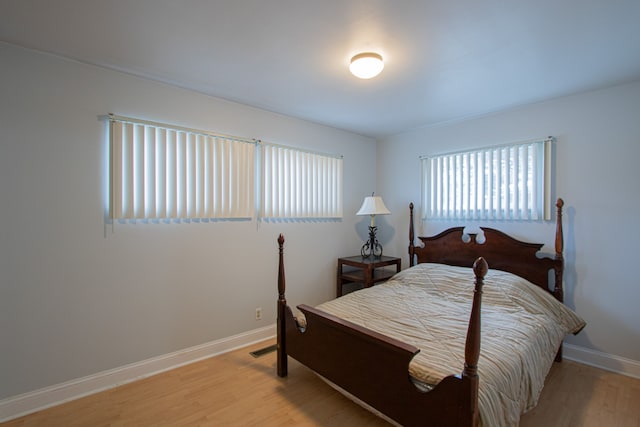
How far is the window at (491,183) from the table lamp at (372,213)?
1.92 ft

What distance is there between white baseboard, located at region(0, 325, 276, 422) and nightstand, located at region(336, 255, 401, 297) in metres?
1.32

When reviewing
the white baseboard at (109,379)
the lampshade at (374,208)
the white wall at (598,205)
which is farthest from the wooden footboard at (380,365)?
the white wall at (598,205)

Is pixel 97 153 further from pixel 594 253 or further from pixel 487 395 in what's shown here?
pixel 594 253

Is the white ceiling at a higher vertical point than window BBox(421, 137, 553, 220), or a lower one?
higher

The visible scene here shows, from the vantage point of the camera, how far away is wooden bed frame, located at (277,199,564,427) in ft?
4.41

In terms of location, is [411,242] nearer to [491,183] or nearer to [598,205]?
[491,183]

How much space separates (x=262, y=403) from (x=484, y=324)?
1693mm

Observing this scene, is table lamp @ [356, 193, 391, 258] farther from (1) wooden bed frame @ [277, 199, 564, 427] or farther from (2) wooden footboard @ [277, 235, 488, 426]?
(2) wooden footboard @ [277, 235, 488, 426]

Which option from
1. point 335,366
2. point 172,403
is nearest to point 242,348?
point 172,403

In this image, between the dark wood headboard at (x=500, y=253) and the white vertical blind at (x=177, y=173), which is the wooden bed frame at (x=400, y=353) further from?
the white vertical blind at (x=177, y=173)

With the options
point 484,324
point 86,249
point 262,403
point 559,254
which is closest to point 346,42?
point 484,324

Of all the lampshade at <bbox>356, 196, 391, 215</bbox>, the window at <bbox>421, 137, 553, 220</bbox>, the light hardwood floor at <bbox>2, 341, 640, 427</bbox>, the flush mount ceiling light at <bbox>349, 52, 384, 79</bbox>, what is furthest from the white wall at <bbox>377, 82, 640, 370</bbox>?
the flush mount ceiling light at <bbox>349, 52, 384, 79</bbox>

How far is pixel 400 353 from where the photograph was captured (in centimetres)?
161

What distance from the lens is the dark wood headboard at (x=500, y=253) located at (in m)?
2.81
